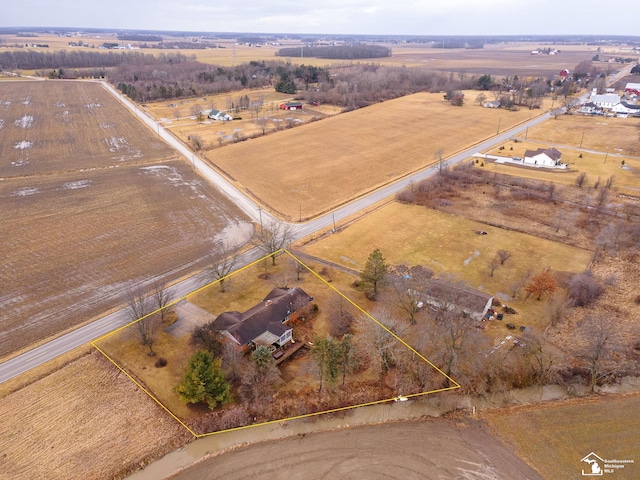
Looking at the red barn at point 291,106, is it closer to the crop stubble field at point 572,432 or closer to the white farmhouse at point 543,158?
the white farmhouse at point 543,158

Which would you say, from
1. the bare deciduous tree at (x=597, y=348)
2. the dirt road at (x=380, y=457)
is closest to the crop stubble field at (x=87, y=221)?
the dirt road at (x=380, y=457)

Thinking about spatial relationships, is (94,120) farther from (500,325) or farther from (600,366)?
(600,366)

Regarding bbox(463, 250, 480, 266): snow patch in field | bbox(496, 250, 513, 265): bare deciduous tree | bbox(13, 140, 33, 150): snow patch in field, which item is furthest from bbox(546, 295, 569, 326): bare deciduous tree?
bbox(13, 140, 33, 150): snow patch in field

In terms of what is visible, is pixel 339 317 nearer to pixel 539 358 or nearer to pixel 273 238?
pixel 273 238

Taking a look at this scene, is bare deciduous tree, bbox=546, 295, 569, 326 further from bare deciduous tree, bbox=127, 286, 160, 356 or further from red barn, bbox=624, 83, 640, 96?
red barn, bbox=624, 83, 640, 96

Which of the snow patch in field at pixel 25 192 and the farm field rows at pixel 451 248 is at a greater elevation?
the snow patch in field at pixel 25 192

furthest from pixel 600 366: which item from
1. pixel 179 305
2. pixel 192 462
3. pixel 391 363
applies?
pixel 179 305
